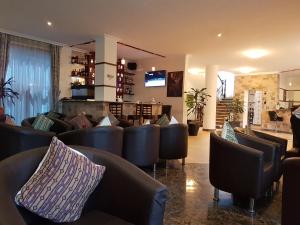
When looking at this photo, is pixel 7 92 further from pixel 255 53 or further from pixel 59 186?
pixel 255 53

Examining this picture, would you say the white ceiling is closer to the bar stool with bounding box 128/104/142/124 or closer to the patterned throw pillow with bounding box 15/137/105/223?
the bar stool with bounding box 128/104/142/124

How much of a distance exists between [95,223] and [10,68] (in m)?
6.47

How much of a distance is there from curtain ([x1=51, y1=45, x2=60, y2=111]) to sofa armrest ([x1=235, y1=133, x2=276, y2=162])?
5.83 meters

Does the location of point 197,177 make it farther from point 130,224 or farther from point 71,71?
point 71,71

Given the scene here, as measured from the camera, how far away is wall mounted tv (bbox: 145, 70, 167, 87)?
29.9 feet

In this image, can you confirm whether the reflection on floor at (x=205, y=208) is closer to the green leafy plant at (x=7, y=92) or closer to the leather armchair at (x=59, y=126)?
the leather armchair at (x=59, y=126)

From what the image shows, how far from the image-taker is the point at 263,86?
488 inches

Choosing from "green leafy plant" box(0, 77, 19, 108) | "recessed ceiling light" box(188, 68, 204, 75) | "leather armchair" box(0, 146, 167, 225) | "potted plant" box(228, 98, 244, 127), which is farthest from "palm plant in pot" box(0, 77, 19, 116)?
"potted plant" box(228, 98, 244, 127)

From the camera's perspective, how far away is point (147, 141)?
350cm

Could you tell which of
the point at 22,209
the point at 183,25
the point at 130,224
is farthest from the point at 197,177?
the point at 183,25

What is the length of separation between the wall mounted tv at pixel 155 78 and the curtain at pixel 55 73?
327 centimetres

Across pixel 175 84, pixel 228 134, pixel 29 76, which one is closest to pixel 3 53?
pixel 29 76

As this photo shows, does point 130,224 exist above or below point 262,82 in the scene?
below

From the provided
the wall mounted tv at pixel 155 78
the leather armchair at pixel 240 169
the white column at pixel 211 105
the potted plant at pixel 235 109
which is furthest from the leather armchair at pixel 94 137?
the potted plant at pixel 235 109
